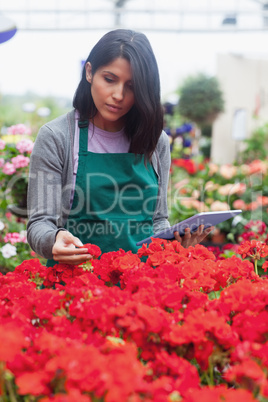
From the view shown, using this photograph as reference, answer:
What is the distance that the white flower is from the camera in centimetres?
253

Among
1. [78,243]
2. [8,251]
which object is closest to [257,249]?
[78,243]

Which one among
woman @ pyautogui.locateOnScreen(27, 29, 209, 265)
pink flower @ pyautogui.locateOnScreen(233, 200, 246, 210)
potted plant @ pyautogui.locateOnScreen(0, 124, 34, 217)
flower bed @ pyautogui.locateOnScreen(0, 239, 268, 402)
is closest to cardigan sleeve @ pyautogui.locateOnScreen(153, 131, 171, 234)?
woman @ pyautogui.locateOnScreen(27, 29, 209, 265)

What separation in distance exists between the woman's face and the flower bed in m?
0.44

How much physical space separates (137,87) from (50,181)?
1.12 ft

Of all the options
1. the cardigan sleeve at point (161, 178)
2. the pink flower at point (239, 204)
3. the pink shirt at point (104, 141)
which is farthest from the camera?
the pink flower at point (239, 204)

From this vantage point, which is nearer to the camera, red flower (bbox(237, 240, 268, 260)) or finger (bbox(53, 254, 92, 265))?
finger (bbox(53, 254, 92, 265))

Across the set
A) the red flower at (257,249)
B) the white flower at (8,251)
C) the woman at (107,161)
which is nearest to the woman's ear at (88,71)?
the woman at (107,161)

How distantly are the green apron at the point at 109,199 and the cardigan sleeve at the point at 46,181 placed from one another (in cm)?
7

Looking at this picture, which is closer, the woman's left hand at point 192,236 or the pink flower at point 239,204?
the woman's left hand at point 192,236

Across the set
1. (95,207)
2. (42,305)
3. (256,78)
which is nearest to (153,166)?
(95,207)

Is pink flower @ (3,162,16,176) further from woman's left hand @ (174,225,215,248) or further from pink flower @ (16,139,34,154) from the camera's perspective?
woman's left hand @ (174,225,215,248)

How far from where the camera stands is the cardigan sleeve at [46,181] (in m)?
1.15

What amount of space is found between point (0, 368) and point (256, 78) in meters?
10.1

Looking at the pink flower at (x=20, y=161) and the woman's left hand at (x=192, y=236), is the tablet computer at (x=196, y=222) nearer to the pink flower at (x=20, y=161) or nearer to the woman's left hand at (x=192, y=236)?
the woman's left hand at (x=192, y=236)
